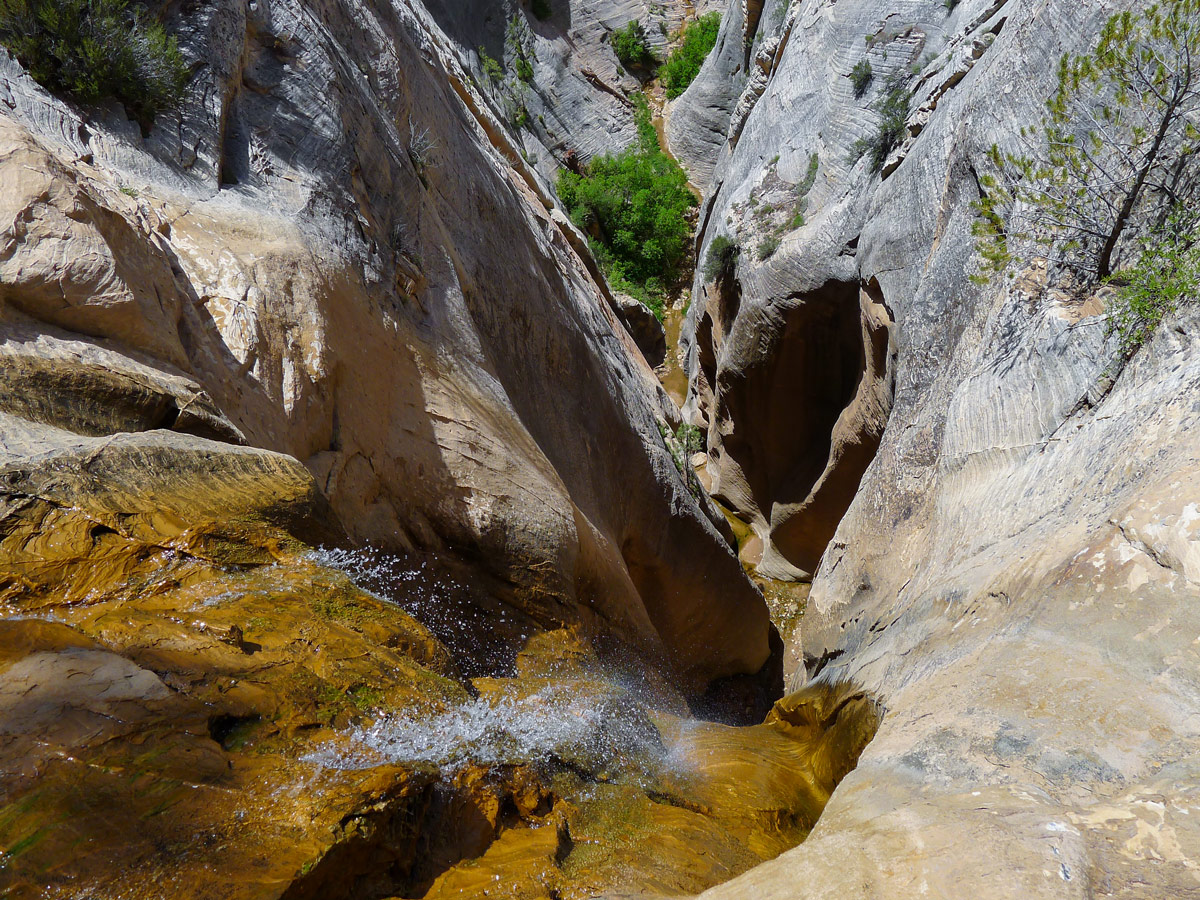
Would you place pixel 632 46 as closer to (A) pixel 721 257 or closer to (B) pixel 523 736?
(A) pixel 721 257

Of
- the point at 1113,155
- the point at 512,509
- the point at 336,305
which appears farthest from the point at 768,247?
the point at 336,305

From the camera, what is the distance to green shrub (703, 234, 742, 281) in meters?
11.9

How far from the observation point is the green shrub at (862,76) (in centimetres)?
1063

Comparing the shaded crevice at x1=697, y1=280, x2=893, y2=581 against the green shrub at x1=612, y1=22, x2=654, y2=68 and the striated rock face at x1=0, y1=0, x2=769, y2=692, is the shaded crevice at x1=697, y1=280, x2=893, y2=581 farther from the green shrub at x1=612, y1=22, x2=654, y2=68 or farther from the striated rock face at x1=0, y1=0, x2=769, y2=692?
the green shrub at x1=612, y1=22, x2=654, y2=68

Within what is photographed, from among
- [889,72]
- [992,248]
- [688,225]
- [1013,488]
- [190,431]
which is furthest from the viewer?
[688,225]

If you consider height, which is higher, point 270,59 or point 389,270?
point 270,59

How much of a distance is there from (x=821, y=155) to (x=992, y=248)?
5840 millimetres

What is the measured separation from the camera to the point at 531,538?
16.7ft

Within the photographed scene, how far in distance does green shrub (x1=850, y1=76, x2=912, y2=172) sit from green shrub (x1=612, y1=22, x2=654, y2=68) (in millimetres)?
13463

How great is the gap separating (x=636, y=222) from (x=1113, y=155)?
13990mm

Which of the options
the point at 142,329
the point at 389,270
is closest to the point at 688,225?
the point at 389,270

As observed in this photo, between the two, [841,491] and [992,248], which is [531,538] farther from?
[841,491]

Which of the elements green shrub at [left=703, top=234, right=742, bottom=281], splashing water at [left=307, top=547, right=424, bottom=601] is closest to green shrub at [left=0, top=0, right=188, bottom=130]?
splashing water at [left=307, top=547, right=424, bottom=601]

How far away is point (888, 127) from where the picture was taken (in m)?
9.48
